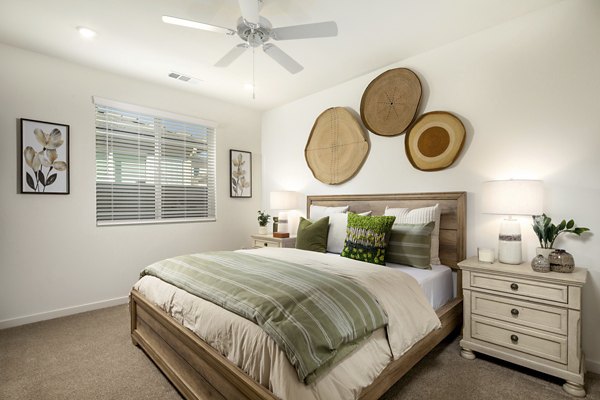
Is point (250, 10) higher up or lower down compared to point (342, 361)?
higher up

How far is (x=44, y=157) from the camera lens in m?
3.01

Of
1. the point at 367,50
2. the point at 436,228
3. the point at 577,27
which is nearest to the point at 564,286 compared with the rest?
the point at 436,228

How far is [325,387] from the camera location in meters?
1.27

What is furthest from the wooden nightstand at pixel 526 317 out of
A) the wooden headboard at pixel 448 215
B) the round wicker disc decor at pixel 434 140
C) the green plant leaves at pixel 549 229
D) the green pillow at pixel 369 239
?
the round wicker disc decor at pixel 434 140

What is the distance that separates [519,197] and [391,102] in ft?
5.19

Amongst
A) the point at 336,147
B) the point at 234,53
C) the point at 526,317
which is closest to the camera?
the point at 526,317

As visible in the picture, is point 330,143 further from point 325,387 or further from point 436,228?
point 325,387

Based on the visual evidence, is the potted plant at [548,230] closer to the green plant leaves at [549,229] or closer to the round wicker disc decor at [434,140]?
the green plant leaves at [549,229]

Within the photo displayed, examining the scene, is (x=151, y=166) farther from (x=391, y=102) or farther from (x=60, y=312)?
(x=391, y=102)

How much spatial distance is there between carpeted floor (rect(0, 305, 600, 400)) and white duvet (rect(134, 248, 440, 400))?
1.18 feet

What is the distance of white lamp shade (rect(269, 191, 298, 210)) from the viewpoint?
4.11m

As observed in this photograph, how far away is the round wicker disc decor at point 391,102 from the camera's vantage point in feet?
9.90

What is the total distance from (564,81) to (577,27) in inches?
15.1

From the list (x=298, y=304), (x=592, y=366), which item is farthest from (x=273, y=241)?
(x=592, y=366)
